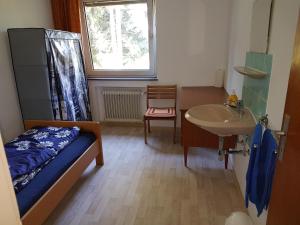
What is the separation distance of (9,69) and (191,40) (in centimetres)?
248

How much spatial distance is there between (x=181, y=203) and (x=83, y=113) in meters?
2.11

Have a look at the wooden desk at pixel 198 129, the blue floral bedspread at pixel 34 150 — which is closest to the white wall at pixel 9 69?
the blue floral bedspread at pixel 34 150

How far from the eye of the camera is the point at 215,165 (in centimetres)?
269

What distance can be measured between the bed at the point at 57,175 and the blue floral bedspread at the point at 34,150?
0.05 metres

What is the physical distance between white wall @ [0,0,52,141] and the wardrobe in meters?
0.07

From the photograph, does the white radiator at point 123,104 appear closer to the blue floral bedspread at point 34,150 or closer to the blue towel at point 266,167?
the blue floral bedspread at point 34,150

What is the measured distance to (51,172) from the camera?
1.88 m

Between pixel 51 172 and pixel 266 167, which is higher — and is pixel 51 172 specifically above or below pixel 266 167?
A: below

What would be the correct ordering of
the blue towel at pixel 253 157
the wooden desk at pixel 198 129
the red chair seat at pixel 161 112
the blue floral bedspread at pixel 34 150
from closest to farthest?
the blue towel at pixel 253 157 < the blue floral bedspread at pixel 34 150 < the wooden desk at pixel 198 129 < the red chair seat at pixel 161 112

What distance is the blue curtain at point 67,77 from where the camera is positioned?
9.13 ft

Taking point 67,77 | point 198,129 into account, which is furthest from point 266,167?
point 67,77

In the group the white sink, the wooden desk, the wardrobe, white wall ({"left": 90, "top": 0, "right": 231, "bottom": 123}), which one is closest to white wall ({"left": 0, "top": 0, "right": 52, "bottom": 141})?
the wardrobe

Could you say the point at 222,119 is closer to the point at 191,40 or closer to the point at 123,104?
the point at 191,40

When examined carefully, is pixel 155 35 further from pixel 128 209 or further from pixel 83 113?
pixel 128 209
